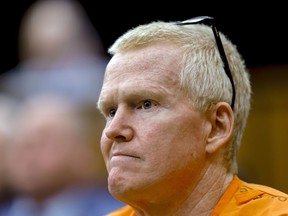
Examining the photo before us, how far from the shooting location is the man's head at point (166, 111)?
2906mm

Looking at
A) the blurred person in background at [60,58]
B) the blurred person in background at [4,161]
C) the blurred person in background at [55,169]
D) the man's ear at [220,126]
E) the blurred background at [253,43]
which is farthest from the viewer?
the blurred background at [253,43]

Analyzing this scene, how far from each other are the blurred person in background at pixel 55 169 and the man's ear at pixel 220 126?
4.44 feet

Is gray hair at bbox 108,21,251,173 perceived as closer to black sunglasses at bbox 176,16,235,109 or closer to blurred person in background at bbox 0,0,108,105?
black sunglasses at bbox 176,16,235,109

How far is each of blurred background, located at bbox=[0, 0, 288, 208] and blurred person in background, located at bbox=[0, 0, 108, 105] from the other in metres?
0.70

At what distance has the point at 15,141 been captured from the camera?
4578 millimetres

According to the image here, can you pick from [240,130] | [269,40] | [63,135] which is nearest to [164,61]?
[240,130]

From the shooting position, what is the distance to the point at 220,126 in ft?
10.0

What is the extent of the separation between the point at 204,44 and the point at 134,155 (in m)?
0.53

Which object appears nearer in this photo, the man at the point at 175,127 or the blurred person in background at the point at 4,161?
the man at the point at 175,127

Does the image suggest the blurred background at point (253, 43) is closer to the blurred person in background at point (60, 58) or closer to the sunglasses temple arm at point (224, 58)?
the blurred person in background at point (60, 58)

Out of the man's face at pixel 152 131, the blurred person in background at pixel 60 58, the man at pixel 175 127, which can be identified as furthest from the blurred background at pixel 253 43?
the man's face at pixel 152 131

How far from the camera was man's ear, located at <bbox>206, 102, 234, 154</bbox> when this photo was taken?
119 inches

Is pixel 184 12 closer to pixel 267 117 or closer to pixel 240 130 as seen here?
pixel 267 117

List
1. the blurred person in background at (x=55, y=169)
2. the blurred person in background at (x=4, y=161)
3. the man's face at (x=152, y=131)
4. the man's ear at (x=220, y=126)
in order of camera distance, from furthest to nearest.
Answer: the blurred person in background at (x=4, y=161)
the blurred person in background at (x=55, y=169)
the man's ear at (x=220, y=126)
the man's face at (x=152, y=131)
